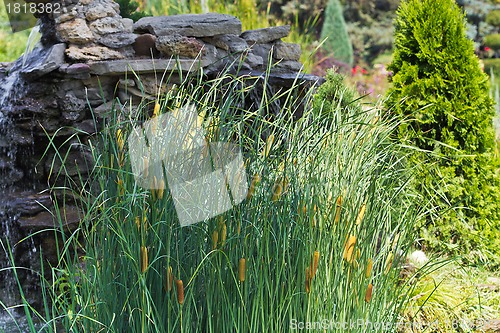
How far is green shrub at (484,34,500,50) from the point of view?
14.4 m

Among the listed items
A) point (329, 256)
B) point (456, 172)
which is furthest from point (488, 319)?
point (329, 256)

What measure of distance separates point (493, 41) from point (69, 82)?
12.6m

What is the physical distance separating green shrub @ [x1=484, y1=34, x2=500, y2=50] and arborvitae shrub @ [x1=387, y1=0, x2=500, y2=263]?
36.6ft

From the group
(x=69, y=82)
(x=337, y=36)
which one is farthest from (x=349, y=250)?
(x=337, y=36)

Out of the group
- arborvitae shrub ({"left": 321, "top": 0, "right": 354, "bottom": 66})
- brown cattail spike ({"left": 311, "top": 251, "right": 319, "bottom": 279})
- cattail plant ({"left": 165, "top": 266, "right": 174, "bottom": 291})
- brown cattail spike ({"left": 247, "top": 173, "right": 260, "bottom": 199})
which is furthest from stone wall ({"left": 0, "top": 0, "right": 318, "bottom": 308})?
arborvitae shrub ({"left": 321, "top": 0, "right": 354, "bottom": 66})

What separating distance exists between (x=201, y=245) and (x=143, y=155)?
0.36 m

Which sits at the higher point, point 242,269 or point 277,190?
point 277,190

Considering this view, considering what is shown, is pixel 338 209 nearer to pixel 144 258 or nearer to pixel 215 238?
pixel 215 238

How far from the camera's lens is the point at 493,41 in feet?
47.2

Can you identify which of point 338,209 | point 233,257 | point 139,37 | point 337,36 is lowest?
point 337,36

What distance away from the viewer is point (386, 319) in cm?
230

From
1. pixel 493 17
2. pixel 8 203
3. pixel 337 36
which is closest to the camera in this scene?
pixel 8 203

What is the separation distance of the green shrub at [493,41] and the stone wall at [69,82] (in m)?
11.4

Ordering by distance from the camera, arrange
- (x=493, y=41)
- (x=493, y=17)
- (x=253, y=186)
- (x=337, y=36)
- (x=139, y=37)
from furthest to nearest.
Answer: (x=493, y=17)
(x=493, y=41)
(x=337, y=36)
(x=139, y=37)
(x=253, y=186)
